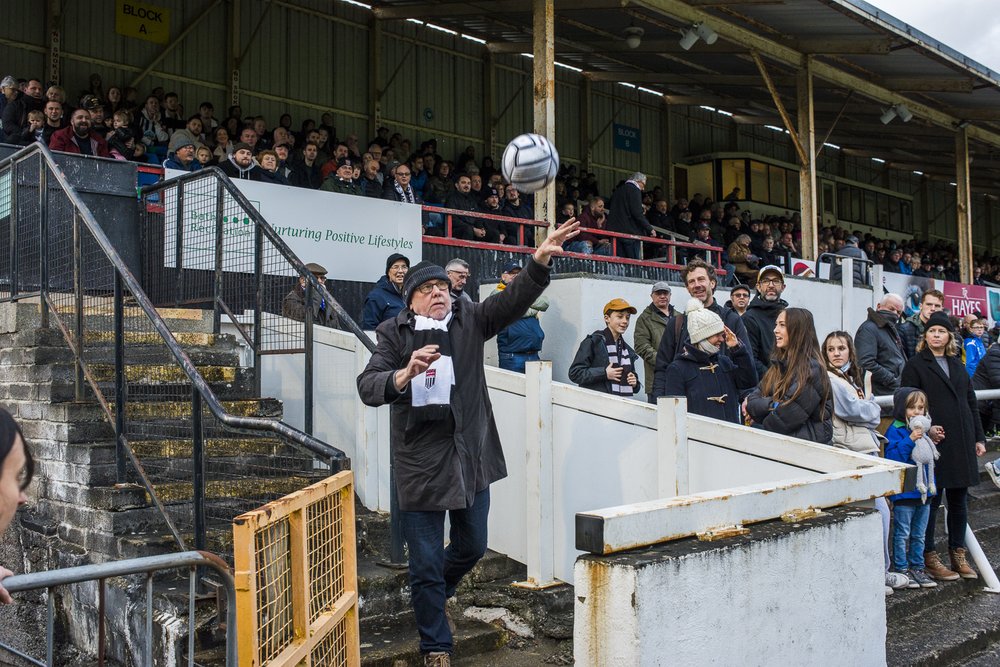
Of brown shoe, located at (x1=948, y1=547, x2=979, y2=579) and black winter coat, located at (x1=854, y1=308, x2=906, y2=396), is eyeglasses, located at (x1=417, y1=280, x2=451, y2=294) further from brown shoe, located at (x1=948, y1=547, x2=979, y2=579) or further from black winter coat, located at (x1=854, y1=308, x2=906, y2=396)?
Answer: black winter coat, located at (x1=854, y1=308, x2=906, y2=396)

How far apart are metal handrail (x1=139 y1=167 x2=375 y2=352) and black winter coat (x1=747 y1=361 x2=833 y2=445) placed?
7.71ft

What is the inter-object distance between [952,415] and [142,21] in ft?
46.7

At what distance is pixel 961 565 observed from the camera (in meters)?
6.99

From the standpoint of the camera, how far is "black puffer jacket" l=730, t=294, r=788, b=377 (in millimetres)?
7948

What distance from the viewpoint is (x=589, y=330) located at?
1009 centimetres

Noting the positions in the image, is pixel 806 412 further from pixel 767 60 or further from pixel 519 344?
pixel 767 60

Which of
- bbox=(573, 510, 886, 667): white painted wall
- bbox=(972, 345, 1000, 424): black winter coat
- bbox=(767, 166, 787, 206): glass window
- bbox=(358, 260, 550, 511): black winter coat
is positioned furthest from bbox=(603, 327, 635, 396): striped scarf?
bbox=(767, 166, 787, 206): glass window

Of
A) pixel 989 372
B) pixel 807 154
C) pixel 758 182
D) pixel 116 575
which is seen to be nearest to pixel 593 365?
pixel 989 372

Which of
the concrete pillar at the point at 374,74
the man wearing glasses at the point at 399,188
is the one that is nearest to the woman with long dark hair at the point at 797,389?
the man wearing glasses at the point at 399,188

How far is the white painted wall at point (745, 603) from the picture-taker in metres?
3.23

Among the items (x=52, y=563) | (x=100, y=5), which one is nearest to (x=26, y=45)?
(x=100, y=5)

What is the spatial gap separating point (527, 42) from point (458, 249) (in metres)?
9.72

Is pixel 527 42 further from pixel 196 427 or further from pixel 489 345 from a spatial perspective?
pixel 196 427

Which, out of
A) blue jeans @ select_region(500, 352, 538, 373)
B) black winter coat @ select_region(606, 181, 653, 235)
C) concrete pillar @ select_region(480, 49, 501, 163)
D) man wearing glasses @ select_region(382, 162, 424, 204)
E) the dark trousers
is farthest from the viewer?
concrete pillar @ select_region(480, 49, 501, 163)
